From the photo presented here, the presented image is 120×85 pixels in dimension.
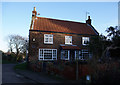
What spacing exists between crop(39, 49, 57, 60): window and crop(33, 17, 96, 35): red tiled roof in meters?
3.67

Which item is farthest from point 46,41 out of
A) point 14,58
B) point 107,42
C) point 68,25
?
point 14,58

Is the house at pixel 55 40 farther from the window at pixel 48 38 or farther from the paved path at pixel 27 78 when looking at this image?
the paved path at pixel 27 78

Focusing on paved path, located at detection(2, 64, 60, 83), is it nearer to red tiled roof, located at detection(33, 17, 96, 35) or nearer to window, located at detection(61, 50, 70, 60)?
window, located at detection(61, 50, 70, 60)

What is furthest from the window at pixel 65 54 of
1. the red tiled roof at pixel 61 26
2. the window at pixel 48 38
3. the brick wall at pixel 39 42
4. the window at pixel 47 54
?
the red tiled roof at pixel 61 26

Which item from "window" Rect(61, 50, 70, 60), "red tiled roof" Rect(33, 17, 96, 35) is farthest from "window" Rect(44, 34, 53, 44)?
"window" Rect(61, 50, 70, 60)

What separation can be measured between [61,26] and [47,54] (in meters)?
6.78

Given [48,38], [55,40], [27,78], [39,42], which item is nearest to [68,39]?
[55,40]

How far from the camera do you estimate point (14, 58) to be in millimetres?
38875

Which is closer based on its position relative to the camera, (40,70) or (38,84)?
(38,84)

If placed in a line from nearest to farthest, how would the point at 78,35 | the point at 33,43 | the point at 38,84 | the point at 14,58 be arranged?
the point at 38,84
the point at 33,43
the point at 78,35
the point at 14,58

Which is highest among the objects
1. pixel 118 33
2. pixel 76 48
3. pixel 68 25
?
pixel 68 25

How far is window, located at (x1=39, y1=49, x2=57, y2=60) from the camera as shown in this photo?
69.3 feet

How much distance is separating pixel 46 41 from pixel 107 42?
35.3 feet

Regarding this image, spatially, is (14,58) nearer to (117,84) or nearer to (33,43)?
(33,43)
